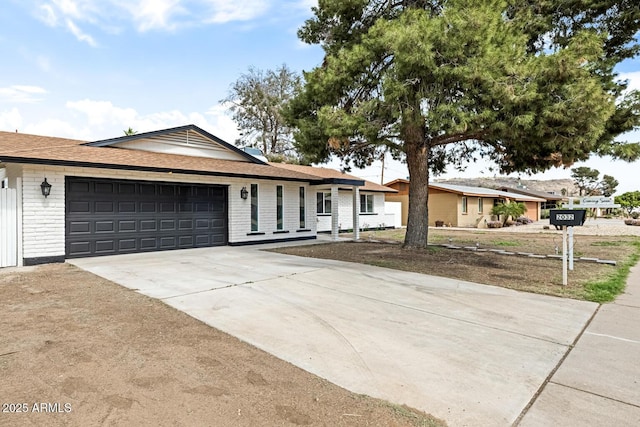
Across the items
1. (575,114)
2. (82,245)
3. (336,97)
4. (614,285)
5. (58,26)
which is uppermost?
(58,26)

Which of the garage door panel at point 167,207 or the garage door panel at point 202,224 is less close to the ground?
the garage door panel at point 167,207

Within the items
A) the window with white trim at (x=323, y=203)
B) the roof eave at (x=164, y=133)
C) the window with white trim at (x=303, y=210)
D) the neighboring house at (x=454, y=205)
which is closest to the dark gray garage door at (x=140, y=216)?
the roof eave at (x=164, y=133)

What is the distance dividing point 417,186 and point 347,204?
9946 millimetres

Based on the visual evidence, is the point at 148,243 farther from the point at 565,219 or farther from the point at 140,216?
the point at 565,219

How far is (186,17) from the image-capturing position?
1201 cm

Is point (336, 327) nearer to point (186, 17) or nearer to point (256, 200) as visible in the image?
point (256, 200)

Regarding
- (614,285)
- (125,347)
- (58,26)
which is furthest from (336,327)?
(58,26)

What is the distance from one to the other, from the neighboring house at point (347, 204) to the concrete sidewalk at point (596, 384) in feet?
50.9

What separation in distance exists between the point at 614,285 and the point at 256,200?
1116cm

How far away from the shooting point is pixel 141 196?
11.1 m

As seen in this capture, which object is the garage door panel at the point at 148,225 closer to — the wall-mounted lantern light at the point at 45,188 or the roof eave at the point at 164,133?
the wall-mounted lantern light at the point at 45,188

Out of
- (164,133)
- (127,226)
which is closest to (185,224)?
(127,226)

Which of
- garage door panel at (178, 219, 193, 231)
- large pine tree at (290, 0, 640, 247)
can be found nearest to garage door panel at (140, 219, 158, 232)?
garage door panel at (178, 219, 193, 231)

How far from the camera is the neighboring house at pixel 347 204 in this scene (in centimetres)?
2025
